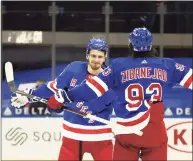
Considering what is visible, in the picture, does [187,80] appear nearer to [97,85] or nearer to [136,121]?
[136,121]

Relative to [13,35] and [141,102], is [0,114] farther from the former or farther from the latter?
[141,102]

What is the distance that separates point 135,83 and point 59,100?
354 millimetres

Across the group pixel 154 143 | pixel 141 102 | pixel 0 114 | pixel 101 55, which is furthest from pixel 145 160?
pixel 0 114

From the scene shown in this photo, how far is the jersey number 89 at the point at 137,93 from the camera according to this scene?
2160 mm

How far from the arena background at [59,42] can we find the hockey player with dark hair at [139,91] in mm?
2207

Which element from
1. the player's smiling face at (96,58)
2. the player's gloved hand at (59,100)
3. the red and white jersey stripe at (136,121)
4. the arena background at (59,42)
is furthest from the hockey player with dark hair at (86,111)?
the arena background at (59,42)

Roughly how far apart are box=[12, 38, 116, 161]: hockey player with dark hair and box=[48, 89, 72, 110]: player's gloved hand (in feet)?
0.98

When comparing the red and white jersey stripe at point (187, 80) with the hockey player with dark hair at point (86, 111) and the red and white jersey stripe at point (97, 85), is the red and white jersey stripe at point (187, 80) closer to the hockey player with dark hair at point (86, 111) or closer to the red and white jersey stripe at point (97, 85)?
the red and white jersey stripe at point (97, 85)

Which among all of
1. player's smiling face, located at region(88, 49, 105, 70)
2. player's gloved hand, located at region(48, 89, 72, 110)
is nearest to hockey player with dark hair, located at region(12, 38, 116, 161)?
player's smiling face, located at region(88, 49, 105, 70)

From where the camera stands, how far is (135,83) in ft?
7.10

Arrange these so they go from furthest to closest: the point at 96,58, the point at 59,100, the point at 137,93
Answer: the point at 96,58
the point at 59,100
the point at 137,93

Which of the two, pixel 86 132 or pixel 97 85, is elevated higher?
pixel 97 85

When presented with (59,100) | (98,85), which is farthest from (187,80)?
(59,100)

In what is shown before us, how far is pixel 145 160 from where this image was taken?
2.25m
